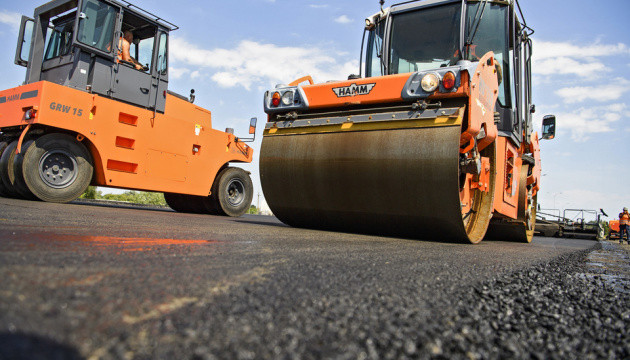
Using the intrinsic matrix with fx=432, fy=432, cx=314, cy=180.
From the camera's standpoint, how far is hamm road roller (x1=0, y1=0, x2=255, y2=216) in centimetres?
538

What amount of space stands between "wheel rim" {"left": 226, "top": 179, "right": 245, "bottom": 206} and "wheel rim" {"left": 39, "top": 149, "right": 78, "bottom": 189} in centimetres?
282

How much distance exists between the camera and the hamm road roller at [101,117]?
538 centimetres

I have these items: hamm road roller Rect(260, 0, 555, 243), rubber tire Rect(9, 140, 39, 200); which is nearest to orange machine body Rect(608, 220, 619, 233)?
hamm road roller Rect(260, 0, 555, 243)

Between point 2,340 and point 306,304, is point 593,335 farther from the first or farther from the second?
point 2,340

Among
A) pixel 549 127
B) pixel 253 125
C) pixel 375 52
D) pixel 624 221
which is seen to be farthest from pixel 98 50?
pixel 624 221

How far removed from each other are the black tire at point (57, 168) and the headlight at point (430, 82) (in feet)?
14.4

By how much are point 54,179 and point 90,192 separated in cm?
768

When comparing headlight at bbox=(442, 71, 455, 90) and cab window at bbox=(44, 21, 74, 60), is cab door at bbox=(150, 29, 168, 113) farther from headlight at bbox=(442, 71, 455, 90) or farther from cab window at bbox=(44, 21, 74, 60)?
headlight at bbox=(442, 71, 455, 90)

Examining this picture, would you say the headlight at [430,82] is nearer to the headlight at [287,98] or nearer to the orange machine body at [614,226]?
the headlight at [287,98]

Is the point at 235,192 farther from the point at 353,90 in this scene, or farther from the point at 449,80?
the point at 449,80

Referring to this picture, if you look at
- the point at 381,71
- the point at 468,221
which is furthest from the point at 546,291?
the point at 381,71

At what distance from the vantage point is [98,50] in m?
5.96

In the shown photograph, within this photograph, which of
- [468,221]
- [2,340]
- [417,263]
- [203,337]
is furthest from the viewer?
[468,221]

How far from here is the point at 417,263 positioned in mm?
2254
